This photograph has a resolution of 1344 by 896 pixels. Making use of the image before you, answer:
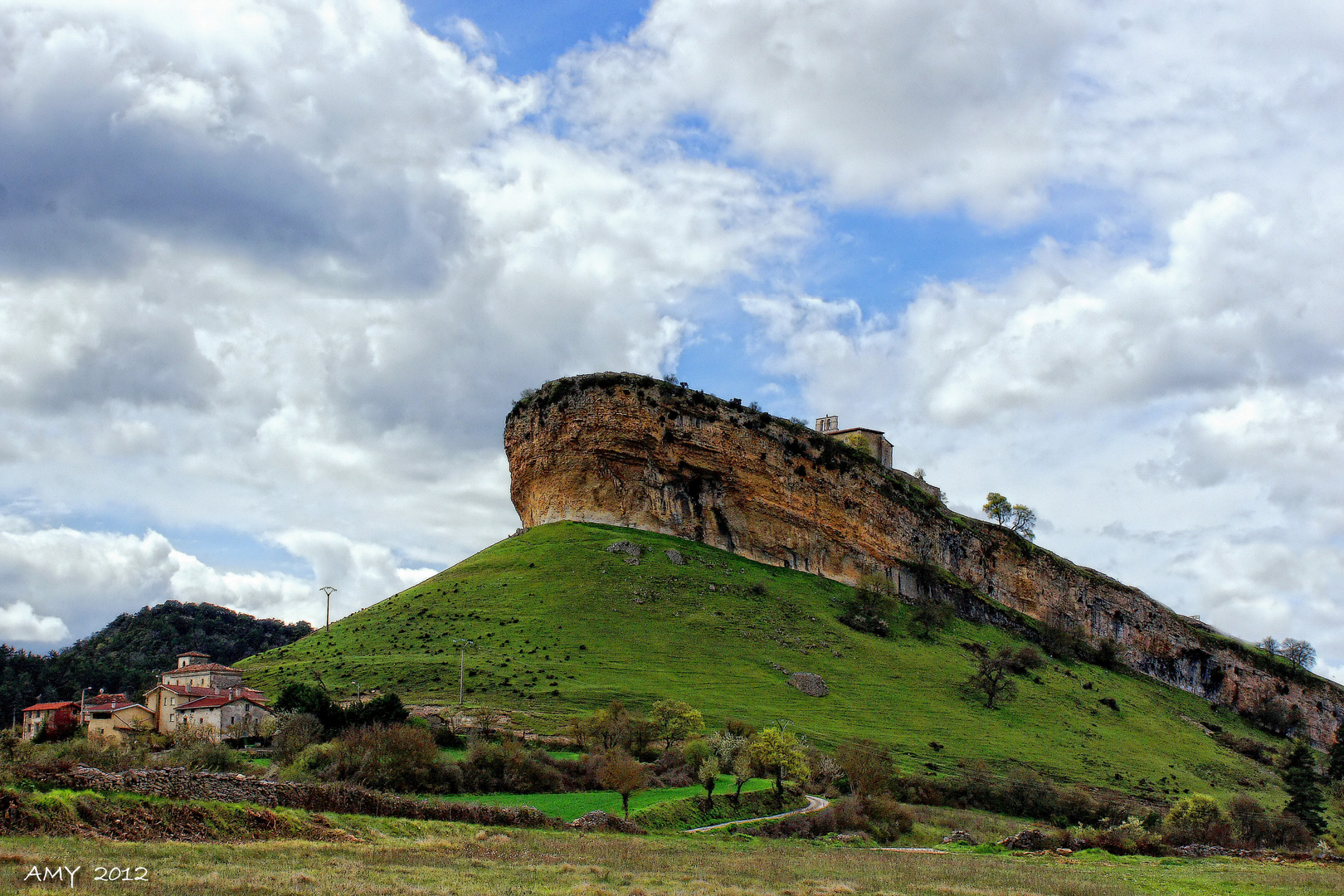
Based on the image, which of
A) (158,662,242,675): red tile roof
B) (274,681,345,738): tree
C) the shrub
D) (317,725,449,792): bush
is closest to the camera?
(317,725,449,792): bush

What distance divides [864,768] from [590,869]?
3211 centimetres

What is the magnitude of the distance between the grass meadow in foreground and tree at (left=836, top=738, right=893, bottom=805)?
14.3 m

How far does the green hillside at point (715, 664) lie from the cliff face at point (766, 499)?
212 inches

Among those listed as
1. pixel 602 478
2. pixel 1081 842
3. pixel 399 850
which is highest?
pixel 602 478

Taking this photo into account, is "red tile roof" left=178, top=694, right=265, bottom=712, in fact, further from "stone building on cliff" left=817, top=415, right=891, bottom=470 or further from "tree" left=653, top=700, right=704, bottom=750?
"stone building on cliff" left=817, top=415, right=891, bottom=470

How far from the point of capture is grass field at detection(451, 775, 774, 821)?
39312mm

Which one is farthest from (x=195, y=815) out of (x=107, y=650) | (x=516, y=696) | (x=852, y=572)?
(x=107, y=650)

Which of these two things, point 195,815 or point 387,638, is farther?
point 387,638

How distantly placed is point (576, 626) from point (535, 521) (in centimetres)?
3825

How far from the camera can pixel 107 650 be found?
512 ft

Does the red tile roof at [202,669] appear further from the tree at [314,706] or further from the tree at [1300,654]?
the tree at [1300,654]

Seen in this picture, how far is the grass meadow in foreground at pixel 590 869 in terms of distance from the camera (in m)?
19.6

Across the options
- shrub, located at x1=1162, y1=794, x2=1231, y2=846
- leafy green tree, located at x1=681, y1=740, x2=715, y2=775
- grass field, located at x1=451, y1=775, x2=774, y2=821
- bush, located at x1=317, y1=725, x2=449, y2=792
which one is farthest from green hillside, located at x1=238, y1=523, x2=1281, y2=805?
bush, located at x1=317, y1=725, x2=449, y2=792

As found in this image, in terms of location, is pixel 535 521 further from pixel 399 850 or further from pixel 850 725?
pixel 399 850
